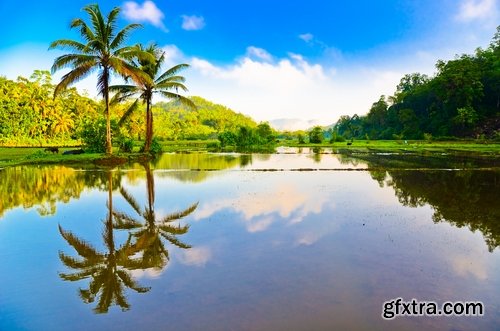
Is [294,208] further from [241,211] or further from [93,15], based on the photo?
[93,15]

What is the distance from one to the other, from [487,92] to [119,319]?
293ft

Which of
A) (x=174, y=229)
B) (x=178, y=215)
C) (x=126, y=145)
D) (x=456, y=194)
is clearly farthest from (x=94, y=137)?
(x=456, y=194)

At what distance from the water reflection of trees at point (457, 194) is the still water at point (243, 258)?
0.28ft

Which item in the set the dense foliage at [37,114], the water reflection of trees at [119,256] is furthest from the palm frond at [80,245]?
the dense foliage at [37,114]

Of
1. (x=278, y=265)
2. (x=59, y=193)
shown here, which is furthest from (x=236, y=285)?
(x=59, y=193)

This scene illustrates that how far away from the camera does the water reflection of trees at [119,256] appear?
5.63 metres

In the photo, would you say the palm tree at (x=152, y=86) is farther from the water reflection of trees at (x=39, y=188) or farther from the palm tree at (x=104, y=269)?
the palm tree at (x=104, y=269)

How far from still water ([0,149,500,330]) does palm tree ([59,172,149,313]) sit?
3 cm

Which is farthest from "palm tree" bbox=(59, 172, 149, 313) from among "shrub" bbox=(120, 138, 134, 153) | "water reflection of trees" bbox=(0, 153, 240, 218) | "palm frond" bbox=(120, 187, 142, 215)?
"shrub" bbox=(120, 138, 134, 153)

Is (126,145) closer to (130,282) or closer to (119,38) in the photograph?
(119,38)

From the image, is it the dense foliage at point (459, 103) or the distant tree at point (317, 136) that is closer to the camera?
the dense foliage at point (459, 103)

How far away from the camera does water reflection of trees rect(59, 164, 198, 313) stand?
18.5ft

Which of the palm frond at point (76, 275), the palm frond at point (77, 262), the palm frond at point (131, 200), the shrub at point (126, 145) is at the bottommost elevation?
the palm frond at point (76, 275)

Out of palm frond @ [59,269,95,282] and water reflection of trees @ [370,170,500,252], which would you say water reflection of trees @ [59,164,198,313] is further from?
water reflection of trees @ [370,170,500,252]
